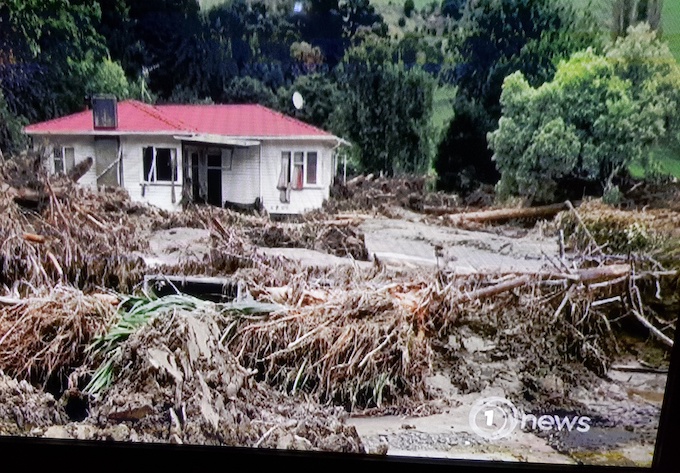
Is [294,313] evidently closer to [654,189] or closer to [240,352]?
[240,352]

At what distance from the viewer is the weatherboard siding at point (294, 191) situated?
142cm

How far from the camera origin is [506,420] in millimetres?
1508

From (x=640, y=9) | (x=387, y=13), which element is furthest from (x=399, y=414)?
(x=640, y=9)

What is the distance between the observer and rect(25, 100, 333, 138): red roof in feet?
4.54

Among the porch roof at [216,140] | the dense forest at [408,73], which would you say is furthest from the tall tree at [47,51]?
the porch roof at [216,140]

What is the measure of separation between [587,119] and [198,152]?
0.96 meters

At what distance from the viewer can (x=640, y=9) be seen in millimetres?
1278

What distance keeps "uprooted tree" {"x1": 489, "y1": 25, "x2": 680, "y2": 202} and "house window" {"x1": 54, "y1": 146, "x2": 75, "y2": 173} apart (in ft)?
3.46

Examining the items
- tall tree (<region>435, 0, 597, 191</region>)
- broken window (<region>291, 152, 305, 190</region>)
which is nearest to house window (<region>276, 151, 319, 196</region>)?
broken window (<region>291, 152, 305, 190</region>)

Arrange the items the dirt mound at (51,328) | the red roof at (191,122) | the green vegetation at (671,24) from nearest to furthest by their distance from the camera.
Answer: the green vegetation at (671,24), the red roof at (191,122), the dirt mound at (51,328)

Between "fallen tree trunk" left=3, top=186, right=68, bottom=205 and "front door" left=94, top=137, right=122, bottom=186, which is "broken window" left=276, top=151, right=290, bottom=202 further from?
"fallen tree trunk" left=3, top=186, right=68, bottom=205

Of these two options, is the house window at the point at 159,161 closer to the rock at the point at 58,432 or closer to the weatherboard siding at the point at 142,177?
the weatherboard siding at the point at 142,177

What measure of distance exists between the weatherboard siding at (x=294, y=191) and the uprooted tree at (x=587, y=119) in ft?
1.37

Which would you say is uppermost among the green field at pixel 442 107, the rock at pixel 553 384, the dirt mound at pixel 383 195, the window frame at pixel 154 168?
the green field at pixel 442 107
